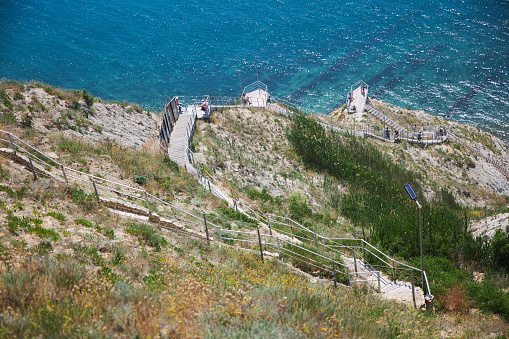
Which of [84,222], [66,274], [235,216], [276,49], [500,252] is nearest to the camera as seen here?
[66,274]

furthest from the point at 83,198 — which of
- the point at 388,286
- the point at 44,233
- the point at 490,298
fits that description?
the point at 490,298

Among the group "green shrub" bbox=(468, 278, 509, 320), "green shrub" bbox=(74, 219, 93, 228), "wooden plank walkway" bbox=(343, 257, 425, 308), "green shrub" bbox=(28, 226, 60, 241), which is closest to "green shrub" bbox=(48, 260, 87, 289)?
"green shrub" bbox=(28, 226, 60, 241)

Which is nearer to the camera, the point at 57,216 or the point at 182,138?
the point at 57,216

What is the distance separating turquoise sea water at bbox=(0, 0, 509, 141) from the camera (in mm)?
55281

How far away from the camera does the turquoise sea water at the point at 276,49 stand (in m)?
55.3

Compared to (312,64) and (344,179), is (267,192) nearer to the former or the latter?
(344,179)

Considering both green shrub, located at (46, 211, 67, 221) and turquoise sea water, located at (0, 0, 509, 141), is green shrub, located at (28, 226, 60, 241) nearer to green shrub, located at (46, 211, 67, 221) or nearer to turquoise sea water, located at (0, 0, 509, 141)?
green shrub, located at (46, 211, 67, 221)

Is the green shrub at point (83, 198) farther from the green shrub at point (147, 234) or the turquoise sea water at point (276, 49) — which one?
the turquoise sea water at point (276, 49)

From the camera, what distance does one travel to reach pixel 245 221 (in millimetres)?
19266

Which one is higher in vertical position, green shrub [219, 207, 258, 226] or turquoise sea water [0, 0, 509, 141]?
turquoise sea water [0, 0, 509, 141]

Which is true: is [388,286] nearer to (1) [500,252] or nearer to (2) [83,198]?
(1) [500,252]

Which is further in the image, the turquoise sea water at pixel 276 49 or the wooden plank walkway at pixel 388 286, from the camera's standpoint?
the turquoise sea water at pixel 276 49

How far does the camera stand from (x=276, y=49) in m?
68.6

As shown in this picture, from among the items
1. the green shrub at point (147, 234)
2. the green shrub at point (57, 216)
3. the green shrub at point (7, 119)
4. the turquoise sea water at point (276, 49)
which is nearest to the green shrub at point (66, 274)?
the green shrub at point (57, 216)
